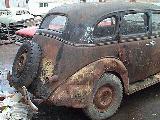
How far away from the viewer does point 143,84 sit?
6406 millimetres

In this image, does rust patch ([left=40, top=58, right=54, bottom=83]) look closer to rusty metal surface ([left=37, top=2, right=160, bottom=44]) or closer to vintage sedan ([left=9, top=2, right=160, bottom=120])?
vintage sedan ([left=9, top=2, right=160, bottom=120])

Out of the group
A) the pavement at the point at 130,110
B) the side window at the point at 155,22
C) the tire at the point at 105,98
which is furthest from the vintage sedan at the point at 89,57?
the pavement at the point at 130,110

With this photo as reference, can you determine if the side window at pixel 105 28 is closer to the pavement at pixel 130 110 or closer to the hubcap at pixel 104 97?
the hubcap at pixel 104 97

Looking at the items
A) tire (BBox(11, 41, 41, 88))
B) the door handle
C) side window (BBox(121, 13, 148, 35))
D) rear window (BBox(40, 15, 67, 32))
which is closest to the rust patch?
tire (BBox(11, 41, 41, 88))

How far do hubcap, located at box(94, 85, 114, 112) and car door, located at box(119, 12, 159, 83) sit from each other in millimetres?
602

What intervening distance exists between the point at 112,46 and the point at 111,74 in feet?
1.68

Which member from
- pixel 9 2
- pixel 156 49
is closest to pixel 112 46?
pixel 156 49

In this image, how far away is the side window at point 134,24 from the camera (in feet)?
19.7

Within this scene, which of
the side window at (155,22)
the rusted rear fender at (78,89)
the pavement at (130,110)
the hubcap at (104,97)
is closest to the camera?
the rusted rear fender at (78,89)

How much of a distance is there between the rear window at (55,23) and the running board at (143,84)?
1.81 metres

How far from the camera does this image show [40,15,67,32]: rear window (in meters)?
5.87

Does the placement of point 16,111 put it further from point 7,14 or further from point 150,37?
point 7,14

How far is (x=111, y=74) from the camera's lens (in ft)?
18.8

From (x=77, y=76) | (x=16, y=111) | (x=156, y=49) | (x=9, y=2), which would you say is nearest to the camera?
(x=77, y=76)
